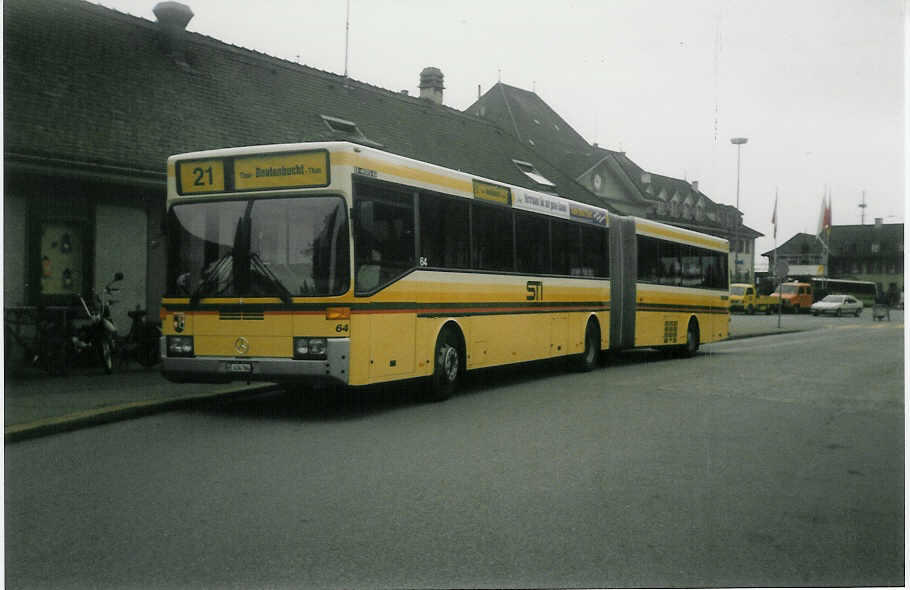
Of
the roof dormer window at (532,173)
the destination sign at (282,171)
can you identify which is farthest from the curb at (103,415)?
the roof dormer window at (532,173)

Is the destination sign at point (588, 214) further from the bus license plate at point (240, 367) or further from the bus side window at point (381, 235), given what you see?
the bus license plate at point (240, 367)

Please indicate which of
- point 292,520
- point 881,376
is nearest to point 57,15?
point 292,520

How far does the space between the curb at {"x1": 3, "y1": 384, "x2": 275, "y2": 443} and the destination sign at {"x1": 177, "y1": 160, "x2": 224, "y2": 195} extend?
2346 millimetres

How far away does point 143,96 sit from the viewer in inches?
644

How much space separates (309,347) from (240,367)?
2.67 ft

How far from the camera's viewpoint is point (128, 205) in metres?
15.5

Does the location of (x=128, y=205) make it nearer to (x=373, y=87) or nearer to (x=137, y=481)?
(x=137, y=481)

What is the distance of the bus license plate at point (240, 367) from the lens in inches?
391

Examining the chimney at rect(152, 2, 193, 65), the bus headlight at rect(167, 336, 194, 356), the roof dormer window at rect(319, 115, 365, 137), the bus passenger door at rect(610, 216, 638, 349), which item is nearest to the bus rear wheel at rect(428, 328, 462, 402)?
the bus headlight at rect(167, 336, 194, 356)

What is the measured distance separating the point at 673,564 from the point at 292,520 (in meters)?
2.27

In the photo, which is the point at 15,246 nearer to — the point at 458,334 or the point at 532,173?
the point at 458,334

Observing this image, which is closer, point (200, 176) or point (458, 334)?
point (200, 176)

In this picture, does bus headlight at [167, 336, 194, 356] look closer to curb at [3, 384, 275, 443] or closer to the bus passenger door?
curb at [3, 384, 275, 443]

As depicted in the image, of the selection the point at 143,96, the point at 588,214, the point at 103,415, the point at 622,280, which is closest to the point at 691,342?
the point at 622,280
